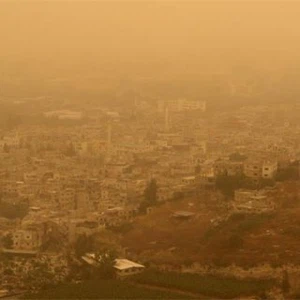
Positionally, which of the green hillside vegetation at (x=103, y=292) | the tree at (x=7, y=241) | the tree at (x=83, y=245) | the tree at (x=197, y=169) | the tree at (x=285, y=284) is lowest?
the tree at (x=7, y=241)

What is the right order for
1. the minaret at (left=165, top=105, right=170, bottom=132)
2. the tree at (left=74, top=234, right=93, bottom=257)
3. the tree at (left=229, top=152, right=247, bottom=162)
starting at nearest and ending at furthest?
1. the tree at (left=74, top=234, right=93, bottom=257)
2. the tree at (left=229, top=152, right=247, bottom=162)
3. the minaret at (left=165, top=105, right=170, bottom=132)

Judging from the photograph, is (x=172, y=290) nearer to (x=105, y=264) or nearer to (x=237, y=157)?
(x=105, y=264)

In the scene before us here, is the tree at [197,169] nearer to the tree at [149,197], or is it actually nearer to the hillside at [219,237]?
the tree at [149,197]

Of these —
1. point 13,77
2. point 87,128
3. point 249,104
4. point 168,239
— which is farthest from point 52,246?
point 13,77

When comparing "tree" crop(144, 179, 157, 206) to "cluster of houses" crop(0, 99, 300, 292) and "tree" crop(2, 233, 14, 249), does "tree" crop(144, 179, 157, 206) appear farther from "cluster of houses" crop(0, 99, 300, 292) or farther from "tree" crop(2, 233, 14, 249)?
"tree" crop(2, 233, 14, 249)

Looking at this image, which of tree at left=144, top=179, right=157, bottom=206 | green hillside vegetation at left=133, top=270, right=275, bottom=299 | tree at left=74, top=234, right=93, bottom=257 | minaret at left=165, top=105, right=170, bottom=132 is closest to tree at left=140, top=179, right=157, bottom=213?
tree at left=144, top=179, right=157, bottom=206

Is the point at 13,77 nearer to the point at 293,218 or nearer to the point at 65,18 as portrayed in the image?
the point at 65,18

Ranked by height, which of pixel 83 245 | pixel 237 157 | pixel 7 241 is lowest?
pixel 7 241

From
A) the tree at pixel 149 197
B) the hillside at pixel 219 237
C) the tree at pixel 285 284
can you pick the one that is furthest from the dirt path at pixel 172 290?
the tree at pixel 149 197

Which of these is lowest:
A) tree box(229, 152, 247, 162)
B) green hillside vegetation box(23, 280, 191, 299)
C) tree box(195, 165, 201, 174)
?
green hillside vegetation box(23, 280, 191, 299)

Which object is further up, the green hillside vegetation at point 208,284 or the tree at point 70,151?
the tree at point 70,151

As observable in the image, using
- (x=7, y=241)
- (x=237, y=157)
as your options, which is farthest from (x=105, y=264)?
(x=237, y=157)
